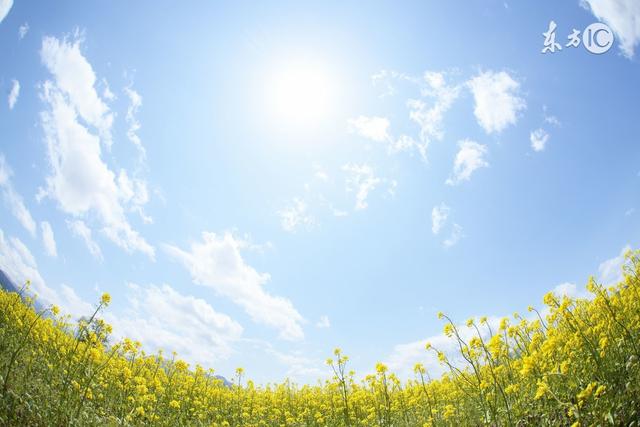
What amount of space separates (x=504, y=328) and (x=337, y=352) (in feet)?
8.84

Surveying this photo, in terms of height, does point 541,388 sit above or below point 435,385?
below

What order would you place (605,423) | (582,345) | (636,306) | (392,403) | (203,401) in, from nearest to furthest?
1. (605,423)
2. (582,345)
3. (636,306)
4. (392,403)
5. (203,401)

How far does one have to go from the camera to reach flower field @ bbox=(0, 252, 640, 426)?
356cm

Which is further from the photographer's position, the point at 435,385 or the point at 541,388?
the point at 435,385

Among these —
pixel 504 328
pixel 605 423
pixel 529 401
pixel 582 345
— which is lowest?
pixel 605 423

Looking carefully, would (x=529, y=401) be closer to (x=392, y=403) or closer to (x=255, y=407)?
(x=392, y=403)

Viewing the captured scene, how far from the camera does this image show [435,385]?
8.99 m

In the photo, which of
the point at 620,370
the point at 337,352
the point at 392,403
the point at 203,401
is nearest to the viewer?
the point at 620,370

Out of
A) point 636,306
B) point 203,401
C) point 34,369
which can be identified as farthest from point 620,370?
point 34,369

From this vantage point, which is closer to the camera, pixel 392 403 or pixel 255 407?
pixel 392 403

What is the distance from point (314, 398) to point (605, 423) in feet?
26.4

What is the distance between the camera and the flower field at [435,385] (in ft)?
11.7

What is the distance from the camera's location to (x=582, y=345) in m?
Answer: 4.15

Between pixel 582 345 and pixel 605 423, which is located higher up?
pixel 582 345
